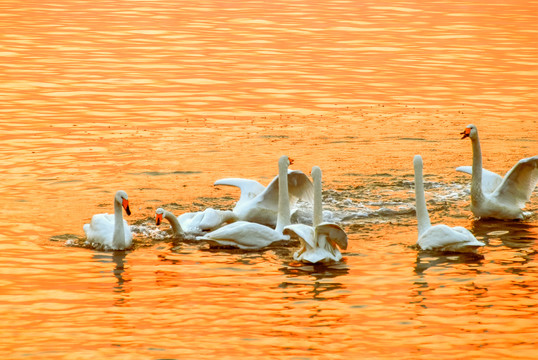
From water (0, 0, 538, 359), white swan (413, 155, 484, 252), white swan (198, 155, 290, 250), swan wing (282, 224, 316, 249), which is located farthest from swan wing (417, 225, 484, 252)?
white swan (198, 155, 290, 250)

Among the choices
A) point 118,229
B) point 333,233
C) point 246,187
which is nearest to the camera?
point 333,233

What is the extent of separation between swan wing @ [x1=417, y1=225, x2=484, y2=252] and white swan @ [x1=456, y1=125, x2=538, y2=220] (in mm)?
2122

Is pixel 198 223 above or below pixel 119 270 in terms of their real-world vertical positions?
above

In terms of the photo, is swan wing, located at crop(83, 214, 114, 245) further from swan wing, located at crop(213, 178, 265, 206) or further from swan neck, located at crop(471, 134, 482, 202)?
swan neck, located at crop(471, 134, 482, 202)

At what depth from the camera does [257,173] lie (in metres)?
18.4

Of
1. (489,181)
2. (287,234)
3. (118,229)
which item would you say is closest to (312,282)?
(287,234)

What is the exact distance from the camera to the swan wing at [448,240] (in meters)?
13.6

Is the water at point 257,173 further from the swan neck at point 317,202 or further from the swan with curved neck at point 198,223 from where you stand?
the swan neck at point 317,202

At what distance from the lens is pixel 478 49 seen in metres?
→ 32.5

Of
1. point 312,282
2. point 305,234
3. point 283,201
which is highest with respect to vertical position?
point 283,201

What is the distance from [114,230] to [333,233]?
3.01 metres

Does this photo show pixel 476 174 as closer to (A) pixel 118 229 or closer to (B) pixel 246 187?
(B) pixel 246 187

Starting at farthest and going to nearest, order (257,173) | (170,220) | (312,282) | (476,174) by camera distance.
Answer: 1. (257,173)
2. (476,174)
3. (170,220)
4. (312,282)

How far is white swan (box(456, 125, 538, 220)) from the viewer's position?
15789mm
